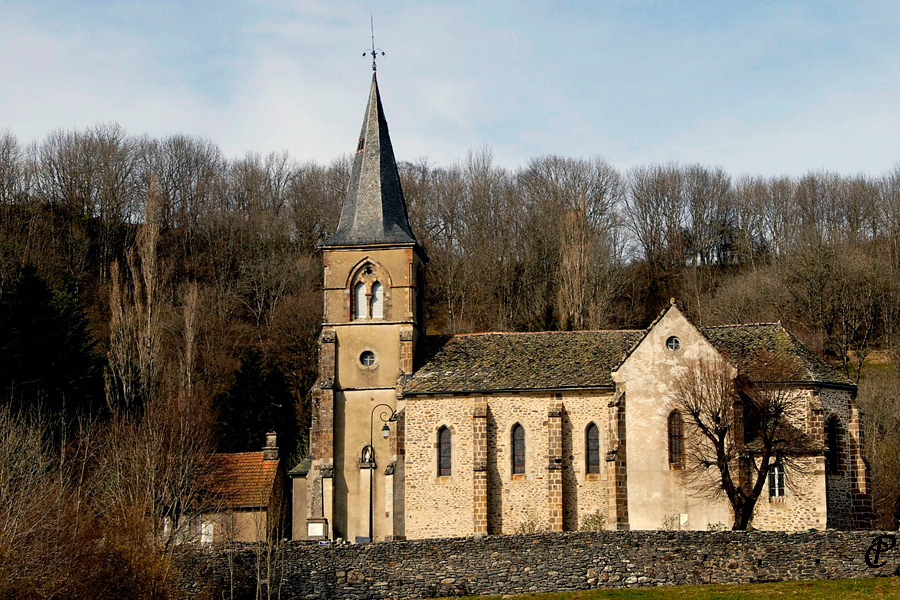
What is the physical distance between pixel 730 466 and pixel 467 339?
10926 millimetres

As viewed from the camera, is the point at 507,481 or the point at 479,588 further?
the point at 507,481

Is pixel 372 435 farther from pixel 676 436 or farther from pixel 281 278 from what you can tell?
pixel 281 278

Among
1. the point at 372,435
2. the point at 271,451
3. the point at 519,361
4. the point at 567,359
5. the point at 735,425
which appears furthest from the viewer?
the point at 271,451

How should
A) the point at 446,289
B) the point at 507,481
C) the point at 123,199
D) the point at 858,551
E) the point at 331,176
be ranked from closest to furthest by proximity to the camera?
the point at 858,551
the point at 507,481
the point at 446,289
the point at 123,199
the point at 331,176

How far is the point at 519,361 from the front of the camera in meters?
39.4

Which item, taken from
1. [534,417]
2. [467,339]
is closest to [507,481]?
[534,417]

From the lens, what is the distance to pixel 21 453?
101 feet

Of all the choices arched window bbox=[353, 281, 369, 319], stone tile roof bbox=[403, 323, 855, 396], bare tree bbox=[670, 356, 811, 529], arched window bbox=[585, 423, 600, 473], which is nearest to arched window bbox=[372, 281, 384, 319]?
arched window bbox=[353, 281, 369, 319]

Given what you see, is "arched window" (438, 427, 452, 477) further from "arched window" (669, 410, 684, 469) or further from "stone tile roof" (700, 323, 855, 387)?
"stone tile roof" (700, 323, 855, 387)

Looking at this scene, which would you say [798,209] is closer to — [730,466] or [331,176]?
[331,176]

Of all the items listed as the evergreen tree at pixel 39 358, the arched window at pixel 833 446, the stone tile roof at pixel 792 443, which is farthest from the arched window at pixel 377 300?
the arched window at pixel 833 446

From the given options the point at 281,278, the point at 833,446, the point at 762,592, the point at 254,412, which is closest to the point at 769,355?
the point at 833,446

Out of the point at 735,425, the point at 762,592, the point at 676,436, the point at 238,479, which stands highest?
the point at 735,425

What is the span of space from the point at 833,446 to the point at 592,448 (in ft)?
25.3
